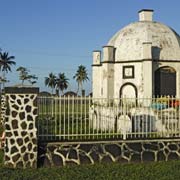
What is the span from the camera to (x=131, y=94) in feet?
69.5

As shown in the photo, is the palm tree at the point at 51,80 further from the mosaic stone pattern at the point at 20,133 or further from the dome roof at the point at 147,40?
the mosaic stone pattern at the point at 20,133

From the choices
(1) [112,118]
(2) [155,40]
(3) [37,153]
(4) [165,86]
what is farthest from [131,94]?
(3) [37,153]

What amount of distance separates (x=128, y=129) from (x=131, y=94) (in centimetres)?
953

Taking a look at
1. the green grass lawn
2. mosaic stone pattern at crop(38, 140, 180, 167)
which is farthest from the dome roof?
the green grass lawn

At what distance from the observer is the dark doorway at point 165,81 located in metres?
20.7

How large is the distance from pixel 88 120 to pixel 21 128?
205 centimetres

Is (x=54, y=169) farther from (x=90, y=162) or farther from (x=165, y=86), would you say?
(x=165, y=86)

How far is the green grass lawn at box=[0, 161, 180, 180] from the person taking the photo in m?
8.37

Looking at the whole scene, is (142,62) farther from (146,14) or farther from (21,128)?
(21,128)

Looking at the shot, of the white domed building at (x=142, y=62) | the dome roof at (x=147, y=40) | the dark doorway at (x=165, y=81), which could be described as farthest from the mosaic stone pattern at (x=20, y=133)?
the dark doorway at (x=165, y=81)

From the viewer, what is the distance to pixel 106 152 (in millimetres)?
10156

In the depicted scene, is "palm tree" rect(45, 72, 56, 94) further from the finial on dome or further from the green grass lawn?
the green grass lawn

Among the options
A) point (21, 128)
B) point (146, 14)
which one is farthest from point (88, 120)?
point (146, 14)

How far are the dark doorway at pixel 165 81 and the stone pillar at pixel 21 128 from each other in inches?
479
